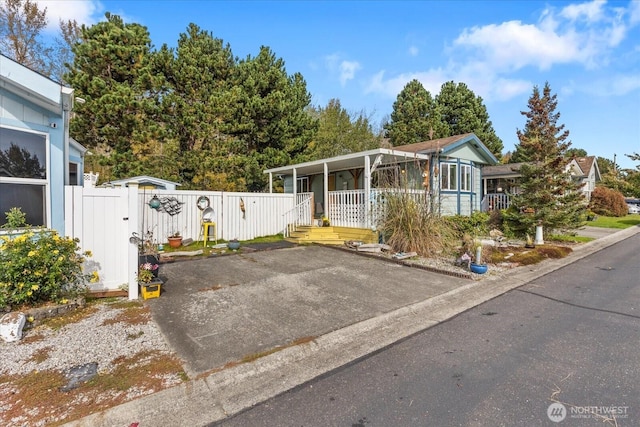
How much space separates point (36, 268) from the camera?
12.2 feet

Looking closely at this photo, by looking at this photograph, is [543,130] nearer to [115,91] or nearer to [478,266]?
[478,266]

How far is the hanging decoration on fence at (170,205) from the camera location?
10.1m

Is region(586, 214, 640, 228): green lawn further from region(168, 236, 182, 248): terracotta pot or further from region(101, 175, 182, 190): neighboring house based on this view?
region(101, 175, 182, 190): neighboring house

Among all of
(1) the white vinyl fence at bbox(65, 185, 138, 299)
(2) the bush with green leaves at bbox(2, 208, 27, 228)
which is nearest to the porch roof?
(1) the white vinyl fence at bbox(65, 185, 138, 299)

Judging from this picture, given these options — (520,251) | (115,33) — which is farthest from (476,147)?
(115,33)

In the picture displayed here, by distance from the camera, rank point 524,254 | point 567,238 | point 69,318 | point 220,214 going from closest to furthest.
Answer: point 69,318, point 524,254, point 220,214, point 567,238

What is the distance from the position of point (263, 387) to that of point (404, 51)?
14.2 meters

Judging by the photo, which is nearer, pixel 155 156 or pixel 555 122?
pixel 555 122

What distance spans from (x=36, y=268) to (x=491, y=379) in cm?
507

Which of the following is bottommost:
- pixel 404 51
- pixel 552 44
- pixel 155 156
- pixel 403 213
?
pixel 403 213

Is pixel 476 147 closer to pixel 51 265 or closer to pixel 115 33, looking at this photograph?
pixel 51 265

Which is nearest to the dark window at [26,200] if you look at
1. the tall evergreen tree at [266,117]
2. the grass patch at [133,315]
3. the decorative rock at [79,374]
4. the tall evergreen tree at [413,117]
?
the grass patch at [133,315]

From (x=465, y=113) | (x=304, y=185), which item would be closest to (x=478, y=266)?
(x=304, y=185)

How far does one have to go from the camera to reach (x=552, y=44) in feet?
33.5
